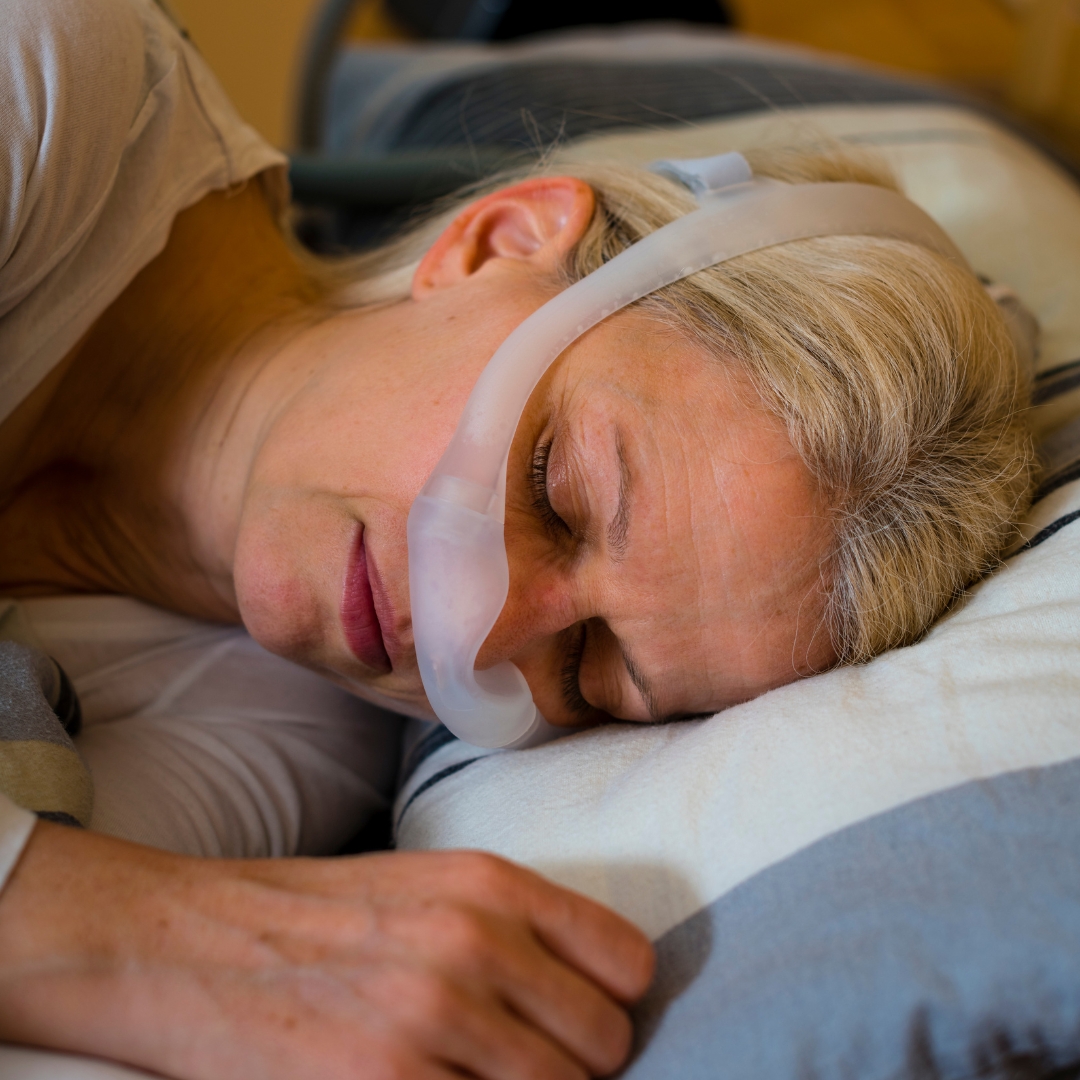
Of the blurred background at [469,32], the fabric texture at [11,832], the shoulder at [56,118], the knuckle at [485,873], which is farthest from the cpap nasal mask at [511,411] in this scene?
the blurred background at [469,32]

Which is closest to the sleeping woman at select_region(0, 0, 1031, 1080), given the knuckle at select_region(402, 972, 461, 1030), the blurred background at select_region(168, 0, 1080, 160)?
the knuckle at select_region(402, 972, 461, 1030)

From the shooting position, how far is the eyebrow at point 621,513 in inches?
31.4

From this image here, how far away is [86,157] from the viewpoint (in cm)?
94

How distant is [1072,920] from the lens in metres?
0.56

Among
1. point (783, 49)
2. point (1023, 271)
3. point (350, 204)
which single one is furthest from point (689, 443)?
point (783, 49)

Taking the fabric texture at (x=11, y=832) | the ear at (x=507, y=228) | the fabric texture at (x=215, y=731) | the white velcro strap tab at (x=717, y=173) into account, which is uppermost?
the white velcro strap tab at (x=717, y=173)

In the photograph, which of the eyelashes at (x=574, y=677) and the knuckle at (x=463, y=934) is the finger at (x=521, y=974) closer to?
the knuckle at (x=463, y=934)

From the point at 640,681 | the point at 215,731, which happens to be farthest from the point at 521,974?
the point at 215,731

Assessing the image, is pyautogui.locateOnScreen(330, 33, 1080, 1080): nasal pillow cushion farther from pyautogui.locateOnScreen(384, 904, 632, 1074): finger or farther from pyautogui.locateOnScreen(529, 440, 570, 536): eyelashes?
pyautogui.locateOnScreen(529, 440, 570, 536): eyelashes

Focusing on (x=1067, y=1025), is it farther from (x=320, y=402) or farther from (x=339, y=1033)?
(x=320, y=402)

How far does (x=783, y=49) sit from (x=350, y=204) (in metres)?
1.25

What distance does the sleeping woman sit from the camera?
1.95 feet

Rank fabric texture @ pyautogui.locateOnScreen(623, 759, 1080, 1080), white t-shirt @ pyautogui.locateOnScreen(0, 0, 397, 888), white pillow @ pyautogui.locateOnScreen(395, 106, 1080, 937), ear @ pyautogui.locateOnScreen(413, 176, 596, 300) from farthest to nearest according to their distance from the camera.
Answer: ear @ pyautogui.locateOnScreen(413, 176, 596, 300) < white t-shirt @ pyautogui.locateOnScreen(0, 0, 397, 888) < white pillow @ pyautogui.locateOnScreen(395, 106, 1080, 937) < fabric texture @ pyautogui.locateOnScreen(623, 759, 1080, 1080)

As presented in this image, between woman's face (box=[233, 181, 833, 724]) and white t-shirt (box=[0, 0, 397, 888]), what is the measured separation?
0.23 meters
